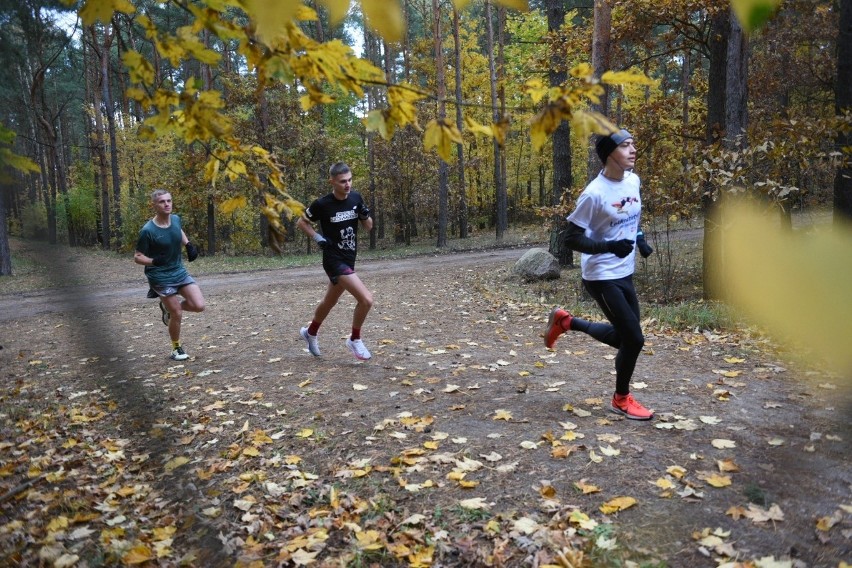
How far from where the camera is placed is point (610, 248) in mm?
4156

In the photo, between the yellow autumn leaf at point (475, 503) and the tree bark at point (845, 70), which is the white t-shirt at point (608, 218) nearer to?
the yellow autumn leaf at point (475, 503)

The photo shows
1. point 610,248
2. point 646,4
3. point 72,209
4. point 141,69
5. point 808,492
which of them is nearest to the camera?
point 141,69

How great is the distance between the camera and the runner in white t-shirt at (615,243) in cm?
416

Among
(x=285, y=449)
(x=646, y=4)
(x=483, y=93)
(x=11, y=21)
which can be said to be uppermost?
(x=483, y=93)

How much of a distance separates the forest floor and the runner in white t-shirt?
0.42 meters

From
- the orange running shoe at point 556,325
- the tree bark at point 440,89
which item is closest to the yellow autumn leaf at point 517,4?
the orange running shoe at point 556,325

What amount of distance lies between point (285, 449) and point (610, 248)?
2802 millimetres

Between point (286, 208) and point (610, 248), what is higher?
point (286, 208)

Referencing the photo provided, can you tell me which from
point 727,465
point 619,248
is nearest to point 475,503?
point 727,465

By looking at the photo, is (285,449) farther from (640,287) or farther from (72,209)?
(72,209)

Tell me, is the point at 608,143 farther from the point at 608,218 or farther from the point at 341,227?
the point at 341,227

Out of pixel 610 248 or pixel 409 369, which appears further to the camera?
pixel 409 369

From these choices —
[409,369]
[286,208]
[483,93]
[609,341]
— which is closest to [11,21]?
[286,208]

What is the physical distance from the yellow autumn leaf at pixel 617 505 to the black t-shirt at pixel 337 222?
3.85 m
